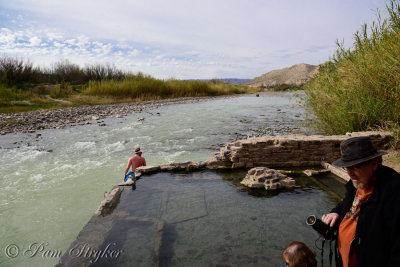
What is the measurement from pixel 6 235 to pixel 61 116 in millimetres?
14180

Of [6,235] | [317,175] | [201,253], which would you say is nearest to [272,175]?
[317,175]

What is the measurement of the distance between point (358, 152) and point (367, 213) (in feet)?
1.45

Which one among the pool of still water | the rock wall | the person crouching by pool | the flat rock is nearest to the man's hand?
the person crouching by pool

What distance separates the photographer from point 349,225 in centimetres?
213

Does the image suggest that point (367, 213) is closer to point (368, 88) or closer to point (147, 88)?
point (368, 88)

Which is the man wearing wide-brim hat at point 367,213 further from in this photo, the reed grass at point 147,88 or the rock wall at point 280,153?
the reed grass at point 147,88

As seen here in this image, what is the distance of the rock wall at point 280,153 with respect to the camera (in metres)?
7.49

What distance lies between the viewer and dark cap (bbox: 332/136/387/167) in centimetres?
192

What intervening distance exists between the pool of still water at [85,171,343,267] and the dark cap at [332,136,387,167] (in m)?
2.13

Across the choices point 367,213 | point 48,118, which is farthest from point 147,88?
point 367,213

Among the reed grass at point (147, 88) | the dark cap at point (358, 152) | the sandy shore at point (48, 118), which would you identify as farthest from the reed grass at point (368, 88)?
the reed grass at point (147, 88)

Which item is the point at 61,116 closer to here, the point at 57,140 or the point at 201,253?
the point at 57,140

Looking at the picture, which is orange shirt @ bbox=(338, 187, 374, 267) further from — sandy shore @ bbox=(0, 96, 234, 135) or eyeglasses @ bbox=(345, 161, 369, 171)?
sandy shore @ bbox=(0, 96, 234, 135)

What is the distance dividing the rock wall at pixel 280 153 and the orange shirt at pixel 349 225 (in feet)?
17.4
